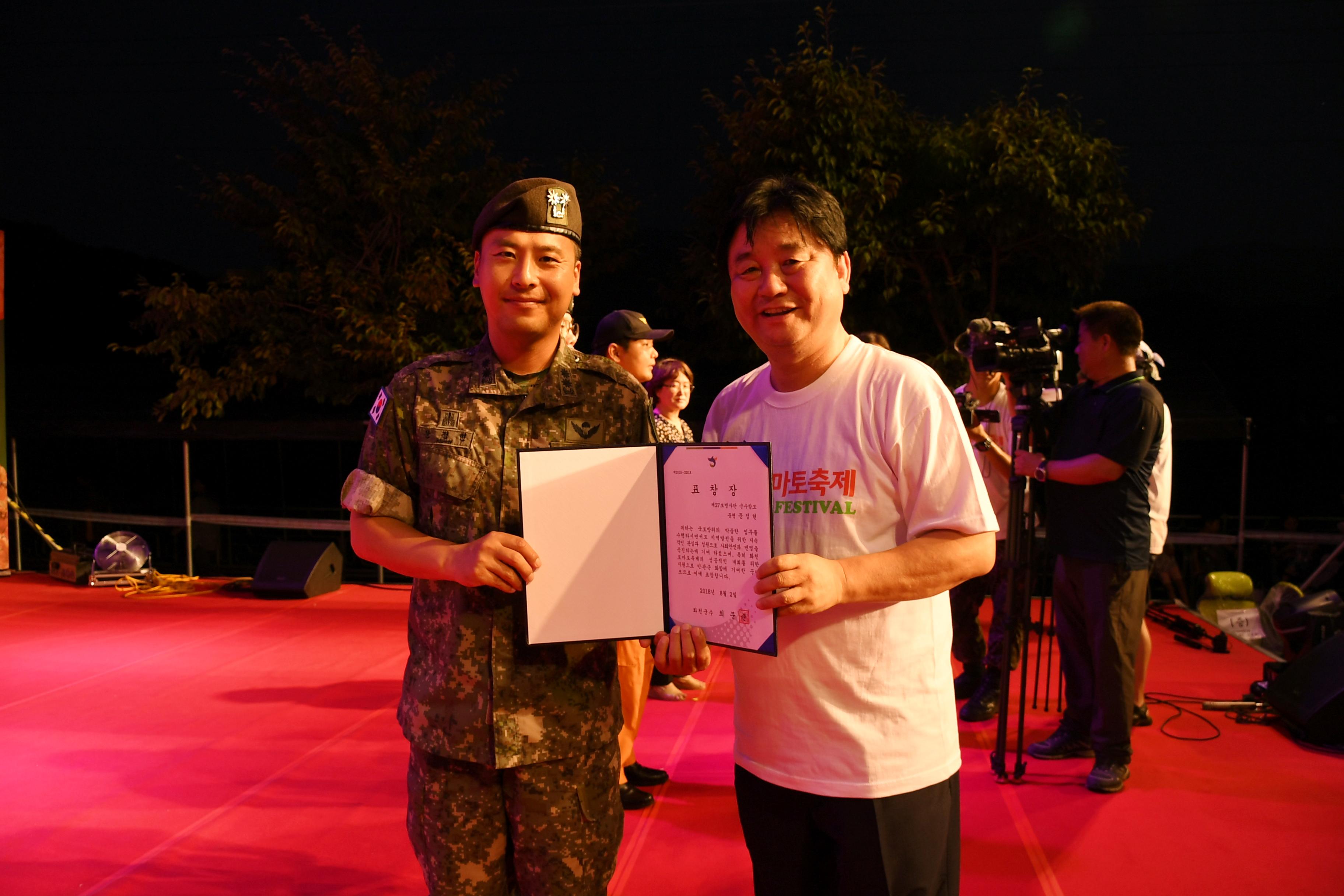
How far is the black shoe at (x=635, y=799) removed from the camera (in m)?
3.35

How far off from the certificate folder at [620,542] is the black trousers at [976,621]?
3.41 m

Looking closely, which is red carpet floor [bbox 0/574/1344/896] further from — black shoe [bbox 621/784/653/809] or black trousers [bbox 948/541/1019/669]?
black trousers [bbox 948/541/1019/669]

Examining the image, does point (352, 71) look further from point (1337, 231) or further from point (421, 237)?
point (1337, 231)

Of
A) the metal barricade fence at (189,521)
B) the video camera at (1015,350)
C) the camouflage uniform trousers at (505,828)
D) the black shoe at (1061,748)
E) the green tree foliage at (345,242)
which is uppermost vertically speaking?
the green tree foliage at (345,242)

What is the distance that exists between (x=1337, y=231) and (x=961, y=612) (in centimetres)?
2031

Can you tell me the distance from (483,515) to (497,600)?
172mm

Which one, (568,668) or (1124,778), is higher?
(568,668)

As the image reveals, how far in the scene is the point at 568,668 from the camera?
5.22 feet

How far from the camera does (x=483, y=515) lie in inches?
62.7

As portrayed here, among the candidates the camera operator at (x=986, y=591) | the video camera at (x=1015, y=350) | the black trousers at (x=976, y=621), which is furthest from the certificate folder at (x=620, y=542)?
the black trousers at (x=976, y=621)

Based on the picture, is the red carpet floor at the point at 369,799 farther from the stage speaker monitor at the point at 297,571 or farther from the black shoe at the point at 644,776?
the stage speaker monitor at the point at 297,571

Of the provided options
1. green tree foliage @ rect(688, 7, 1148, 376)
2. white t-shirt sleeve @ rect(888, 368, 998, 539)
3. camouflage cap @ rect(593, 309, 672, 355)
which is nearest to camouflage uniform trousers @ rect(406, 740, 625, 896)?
white t-shirt sleeve @ rect(888, 368, 998, 539)

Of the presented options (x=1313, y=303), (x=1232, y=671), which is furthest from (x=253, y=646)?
(x=1313, y=303)

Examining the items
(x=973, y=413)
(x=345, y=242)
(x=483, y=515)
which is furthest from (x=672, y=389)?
(x=345, y=242)
